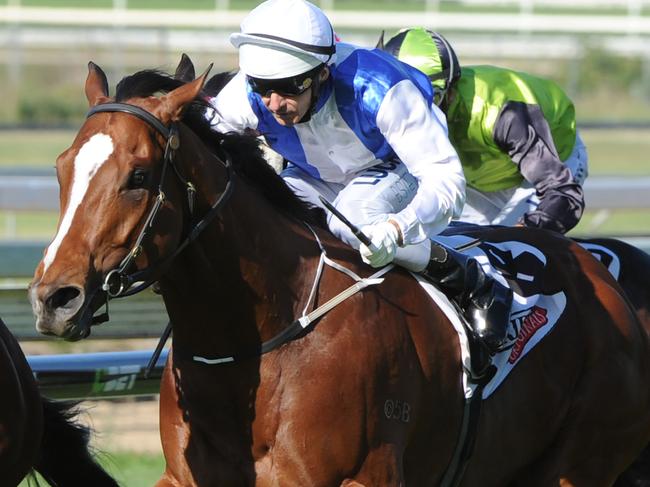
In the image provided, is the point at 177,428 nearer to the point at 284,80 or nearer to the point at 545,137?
the point at 284,80

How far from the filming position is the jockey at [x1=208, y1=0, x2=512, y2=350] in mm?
3762

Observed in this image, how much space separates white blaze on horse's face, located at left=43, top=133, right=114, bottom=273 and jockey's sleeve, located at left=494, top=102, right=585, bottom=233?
2447 millimetres

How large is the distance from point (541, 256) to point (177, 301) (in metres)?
1.59

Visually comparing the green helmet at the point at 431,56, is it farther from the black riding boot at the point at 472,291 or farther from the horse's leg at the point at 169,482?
the horse's leg at the point at 169,482

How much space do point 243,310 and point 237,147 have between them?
0.50m

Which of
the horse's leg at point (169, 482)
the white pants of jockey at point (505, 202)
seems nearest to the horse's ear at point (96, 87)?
the horse's leg at point (169, 482)

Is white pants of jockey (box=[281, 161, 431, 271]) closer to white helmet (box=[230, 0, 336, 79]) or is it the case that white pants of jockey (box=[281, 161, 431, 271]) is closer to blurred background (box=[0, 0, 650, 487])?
white helmet (box=[230, 0, 336, 79])

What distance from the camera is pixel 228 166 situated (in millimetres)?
3676

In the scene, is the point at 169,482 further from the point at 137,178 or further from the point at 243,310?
the point at 137,178

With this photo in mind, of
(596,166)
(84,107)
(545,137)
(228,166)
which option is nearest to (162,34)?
(84,107)

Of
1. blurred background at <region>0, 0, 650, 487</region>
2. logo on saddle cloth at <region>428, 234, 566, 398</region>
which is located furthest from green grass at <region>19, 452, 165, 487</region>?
blurred background at <region>0, 0, 650, 487</region>

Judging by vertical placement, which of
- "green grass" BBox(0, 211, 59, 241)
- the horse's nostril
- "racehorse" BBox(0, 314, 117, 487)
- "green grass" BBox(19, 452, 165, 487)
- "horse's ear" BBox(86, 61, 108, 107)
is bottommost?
"green grass" BBox(0, 211, 59, 241)

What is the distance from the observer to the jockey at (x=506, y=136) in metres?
5.28

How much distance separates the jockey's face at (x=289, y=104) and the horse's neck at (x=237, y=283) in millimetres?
292
